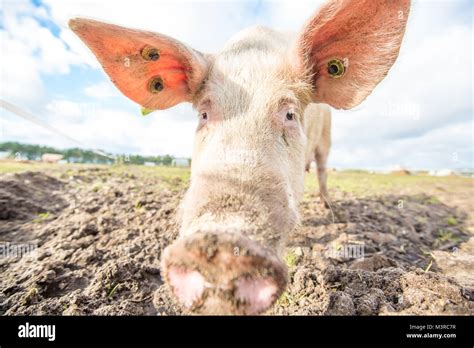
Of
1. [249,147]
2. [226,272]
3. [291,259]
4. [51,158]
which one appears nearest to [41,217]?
[291,259]

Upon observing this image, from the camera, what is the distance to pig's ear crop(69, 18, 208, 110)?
2363mm

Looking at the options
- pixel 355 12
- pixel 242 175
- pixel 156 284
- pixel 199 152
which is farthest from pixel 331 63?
pixel 156 284

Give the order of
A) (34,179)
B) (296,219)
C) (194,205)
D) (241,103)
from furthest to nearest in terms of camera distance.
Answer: (34,179) < (241,103) < (296,219) < (194,205)

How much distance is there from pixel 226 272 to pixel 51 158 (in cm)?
915

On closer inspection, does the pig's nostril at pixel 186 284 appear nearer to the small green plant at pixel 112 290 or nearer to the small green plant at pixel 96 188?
the small green plant at pixel 112 290

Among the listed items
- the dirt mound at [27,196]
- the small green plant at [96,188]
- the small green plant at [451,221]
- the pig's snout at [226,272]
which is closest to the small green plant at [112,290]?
the pig's snout at [226,272]

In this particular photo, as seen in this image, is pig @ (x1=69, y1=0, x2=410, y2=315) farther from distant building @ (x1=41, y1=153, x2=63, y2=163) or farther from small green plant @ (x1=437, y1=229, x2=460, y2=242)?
distant building @ (x1=41, y1=153, x2=63, y2=163)

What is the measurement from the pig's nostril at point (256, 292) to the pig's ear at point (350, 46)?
73.4 inches

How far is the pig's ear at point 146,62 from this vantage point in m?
2.36

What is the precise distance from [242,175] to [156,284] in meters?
1.39

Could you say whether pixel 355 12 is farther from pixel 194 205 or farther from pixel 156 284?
pixel 156 284

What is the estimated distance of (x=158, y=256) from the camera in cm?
298

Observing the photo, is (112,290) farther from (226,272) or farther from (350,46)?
(350,46)

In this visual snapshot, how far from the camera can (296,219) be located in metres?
2.01
